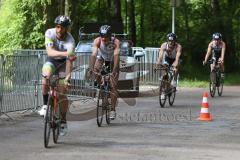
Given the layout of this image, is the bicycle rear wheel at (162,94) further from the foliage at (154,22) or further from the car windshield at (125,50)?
the foliage at (154,22)

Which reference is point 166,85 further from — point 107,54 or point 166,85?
point 107,54

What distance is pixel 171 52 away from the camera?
1703cm

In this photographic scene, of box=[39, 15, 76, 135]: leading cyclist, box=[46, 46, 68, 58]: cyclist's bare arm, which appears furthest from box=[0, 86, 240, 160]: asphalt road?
box=[46, 46, 68, 58]: cyclist's bare arm

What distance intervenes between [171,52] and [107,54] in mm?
4203

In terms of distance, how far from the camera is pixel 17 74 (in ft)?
48.0

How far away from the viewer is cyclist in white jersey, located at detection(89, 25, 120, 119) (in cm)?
1270

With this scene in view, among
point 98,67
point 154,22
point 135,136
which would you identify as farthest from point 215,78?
point 154,22

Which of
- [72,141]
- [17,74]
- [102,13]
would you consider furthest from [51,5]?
[72,141]

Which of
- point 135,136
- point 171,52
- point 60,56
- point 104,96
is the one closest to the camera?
point 60,56

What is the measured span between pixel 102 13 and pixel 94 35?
18.3 m

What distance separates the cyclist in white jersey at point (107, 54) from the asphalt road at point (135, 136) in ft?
2.92

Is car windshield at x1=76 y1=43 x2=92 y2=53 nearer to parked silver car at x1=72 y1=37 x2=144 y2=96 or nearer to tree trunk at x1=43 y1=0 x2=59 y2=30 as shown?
parked silver car at x1=72 y1=37 x2=144 y2=96

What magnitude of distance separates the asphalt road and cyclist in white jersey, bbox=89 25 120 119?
889 millimetres

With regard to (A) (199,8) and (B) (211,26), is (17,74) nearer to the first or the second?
(B) (211,26)
